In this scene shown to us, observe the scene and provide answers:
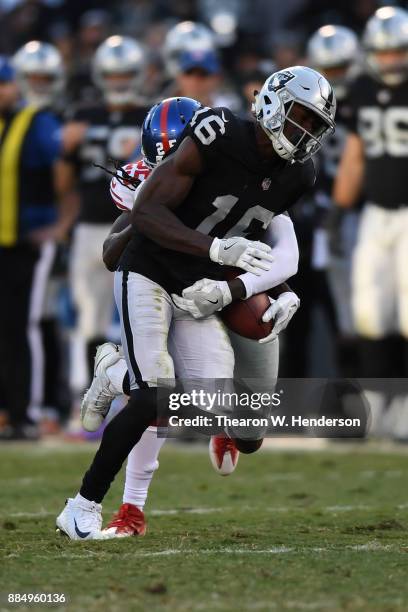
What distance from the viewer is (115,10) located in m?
14.7

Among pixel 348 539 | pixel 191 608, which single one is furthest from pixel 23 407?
pixel 191 608

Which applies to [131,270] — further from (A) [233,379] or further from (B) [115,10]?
(B) [115,10]

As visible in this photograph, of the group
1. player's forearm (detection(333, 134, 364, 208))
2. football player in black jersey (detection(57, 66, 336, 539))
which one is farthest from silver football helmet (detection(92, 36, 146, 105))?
football player in black jersey (detection(57, 66, 336, 539))

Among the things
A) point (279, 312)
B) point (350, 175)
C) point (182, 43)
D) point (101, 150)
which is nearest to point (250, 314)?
point (279, 312)

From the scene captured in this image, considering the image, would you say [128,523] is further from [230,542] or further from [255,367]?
[255,367]

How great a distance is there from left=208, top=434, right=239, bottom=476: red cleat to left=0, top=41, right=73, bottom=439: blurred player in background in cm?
337

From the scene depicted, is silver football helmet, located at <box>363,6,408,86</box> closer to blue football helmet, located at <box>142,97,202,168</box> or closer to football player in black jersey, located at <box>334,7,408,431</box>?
football player in black jersey, located at <box>334,7,408,431</box>

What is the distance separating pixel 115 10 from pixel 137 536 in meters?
10.2

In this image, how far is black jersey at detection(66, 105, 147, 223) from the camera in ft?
29.9

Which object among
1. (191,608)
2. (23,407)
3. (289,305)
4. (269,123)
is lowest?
(23,407)

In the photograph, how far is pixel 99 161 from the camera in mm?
9219

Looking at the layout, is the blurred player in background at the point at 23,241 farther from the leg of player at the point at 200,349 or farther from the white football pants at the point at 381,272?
the leg of player at the point at 200,349

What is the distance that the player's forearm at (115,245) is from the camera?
17.7ft

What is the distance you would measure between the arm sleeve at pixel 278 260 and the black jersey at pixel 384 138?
3087 millimetres
